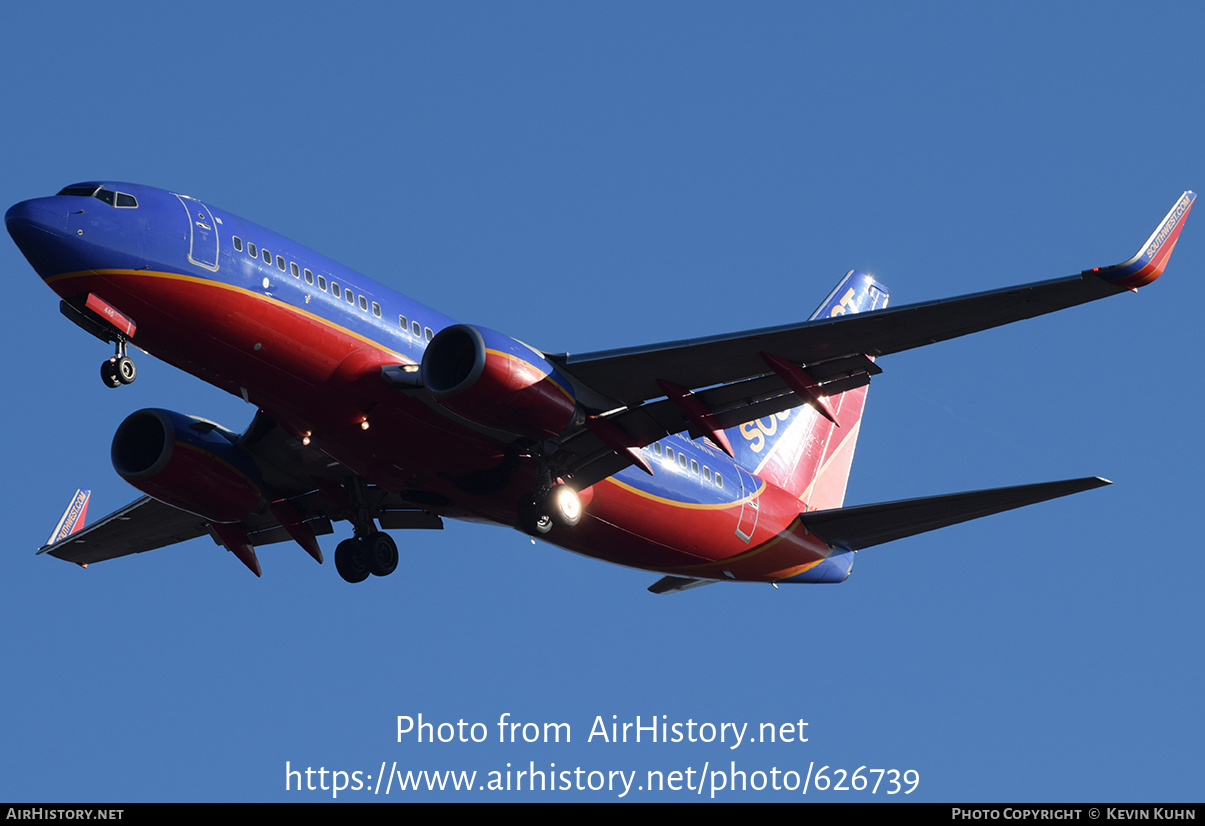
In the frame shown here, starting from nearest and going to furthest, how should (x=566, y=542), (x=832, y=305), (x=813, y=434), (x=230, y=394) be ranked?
(x=230, y=394) → (x=566, y=542) → (x=813, y=434) → (x=832, y=305)

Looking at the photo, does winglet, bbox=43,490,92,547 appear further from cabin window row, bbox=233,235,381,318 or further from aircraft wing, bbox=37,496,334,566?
cabin window row, bbox=233,235,381,318

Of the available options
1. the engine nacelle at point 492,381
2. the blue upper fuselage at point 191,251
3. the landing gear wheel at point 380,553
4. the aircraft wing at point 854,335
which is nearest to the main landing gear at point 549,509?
the engine nacelle at point 492,381

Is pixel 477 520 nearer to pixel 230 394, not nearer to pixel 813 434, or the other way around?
pixel 230 394

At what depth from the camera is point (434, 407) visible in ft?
91.6

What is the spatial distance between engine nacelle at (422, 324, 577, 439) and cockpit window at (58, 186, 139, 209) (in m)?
5.76

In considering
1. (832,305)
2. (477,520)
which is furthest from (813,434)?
(477,520)

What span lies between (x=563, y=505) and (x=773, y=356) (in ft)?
17.3

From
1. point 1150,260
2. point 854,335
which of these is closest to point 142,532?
point 854,335

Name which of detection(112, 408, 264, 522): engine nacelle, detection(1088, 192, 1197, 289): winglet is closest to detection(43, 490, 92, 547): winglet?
detection(112, 408, 264, 522): engine nacelle

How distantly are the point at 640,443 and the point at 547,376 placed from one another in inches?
115

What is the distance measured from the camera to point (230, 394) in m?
27.7

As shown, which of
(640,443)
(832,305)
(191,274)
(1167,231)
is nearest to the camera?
(1167,231)

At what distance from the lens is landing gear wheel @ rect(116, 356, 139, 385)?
2542 cm

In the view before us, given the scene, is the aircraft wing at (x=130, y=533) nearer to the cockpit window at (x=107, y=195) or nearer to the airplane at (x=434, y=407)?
the airplane at (x=434, y=407)
